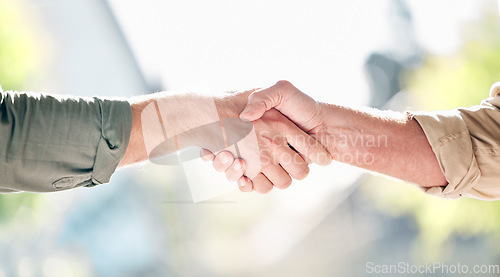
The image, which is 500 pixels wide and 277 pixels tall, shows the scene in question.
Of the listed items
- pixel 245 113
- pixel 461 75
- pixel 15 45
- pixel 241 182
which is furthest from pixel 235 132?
pixel 461 75

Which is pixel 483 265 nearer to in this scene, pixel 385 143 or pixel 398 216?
pixel 398 216

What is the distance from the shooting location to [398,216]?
3826 mm

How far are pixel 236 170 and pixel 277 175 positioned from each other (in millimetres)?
138

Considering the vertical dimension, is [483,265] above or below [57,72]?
below

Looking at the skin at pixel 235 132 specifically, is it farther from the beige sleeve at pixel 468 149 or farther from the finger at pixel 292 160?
the beige sleeve at pixel 468 149

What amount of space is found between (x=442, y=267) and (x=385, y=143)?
8.94ft

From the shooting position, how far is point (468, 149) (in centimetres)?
131

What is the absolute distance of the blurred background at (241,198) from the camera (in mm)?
3559

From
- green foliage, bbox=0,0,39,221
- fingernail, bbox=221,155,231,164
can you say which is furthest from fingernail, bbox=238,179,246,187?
green foliage, bbox=0,0,39,221

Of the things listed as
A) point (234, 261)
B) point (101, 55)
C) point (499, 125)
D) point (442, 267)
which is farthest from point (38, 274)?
point (499, 125)

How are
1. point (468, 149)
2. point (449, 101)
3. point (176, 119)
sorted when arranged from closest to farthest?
point (468, 149) → point (176, 119) → point (449, 101)

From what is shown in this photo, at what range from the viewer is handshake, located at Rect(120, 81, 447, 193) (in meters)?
1.38

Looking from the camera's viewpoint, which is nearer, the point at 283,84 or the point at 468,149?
the point at 468,149

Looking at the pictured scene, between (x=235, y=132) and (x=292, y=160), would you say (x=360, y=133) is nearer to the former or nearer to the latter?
(x=292, y=160)
